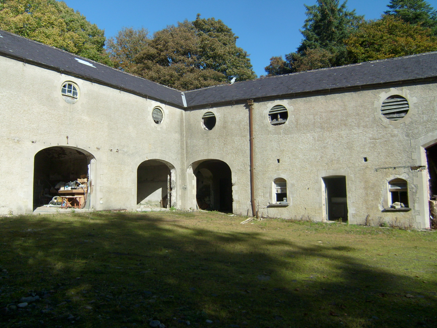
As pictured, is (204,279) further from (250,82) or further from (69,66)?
(250,82)

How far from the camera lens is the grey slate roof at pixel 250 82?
1390 cm

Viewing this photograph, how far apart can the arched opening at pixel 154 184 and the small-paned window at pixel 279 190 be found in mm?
5850

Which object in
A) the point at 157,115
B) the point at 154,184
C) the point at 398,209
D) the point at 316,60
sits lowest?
the point at 398,209

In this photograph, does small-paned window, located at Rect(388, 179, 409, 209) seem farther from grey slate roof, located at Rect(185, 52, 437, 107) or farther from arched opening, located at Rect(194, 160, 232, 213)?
arched opening, located at Rect(194, 160, 232, 213)

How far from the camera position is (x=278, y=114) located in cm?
1708

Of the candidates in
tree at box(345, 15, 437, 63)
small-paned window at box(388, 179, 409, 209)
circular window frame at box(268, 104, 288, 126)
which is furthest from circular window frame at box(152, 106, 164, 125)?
tree at box(345, 15, 437, 63)

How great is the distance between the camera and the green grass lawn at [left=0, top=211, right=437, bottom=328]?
4484mm

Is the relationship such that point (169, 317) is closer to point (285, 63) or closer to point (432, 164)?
point (432, 164)

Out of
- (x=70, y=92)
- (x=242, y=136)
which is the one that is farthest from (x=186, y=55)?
(x=70, y=92)

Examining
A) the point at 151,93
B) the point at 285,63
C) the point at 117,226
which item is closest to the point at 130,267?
the point at 117,226

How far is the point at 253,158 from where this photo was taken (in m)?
17.3

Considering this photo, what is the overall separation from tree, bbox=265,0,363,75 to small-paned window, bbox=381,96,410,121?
19395 mm

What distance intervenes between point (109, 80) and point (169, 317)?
13.5 metres

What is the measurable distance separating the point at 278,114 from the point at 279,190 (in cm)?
358
